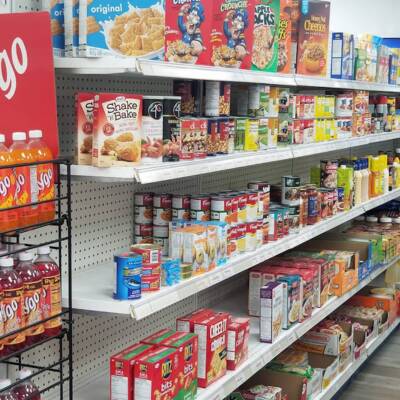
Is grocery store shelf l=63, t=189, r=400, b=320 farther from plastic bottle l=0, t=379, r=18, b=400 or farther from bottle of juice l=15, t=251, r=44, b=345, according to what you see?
plastic bottle l=0, t=379, r=18, b=400

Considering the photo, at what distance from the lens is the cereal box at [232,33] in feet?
10.0

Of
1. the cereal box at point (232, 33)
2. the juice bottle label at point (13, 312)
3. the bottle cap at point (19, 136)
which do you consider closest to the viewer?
the juice bottle label at point (13, 312)

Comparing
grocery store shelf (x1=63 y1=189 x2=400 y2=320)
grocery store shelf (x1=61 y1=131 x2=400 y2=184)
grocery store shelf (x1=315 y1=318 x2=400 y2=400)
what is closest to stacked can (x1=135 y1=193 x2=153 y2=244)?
grocery store shelf (x1=63 y1=189 x2=400 y2=320)

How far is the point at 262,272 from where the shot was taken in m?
3.85

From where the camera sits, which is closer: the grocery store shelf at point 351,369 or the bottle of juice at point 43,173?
the bottle of juice at point 43,173

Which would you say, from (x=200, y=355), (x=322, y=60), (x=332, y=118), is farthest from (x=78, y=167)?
(x=332, y=118)

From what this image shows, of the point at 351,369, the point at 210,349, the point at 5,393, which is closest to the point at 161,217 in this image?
the point at 210,349

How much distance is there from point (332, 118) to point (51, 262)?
2725 millimetres

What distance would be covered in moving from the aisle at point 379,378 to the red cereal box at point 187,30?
9.15ft

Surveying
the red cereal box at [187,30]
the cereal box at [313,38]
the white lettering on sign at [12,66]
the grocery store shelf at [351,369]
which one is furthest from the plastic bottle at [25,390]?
the cereal box at [313,38]

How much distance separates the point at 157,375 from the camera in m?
2.46

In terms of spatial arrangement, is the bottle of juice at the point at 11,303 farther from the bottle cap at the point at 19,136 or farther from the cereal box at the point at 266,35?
the cereal box at the point at 266,35

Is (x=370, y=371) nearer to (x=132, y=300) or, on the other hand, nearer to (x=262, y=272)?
(x=262, y=272)

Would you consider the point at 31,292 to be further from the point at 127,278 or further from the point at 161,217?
the point at 161,217
